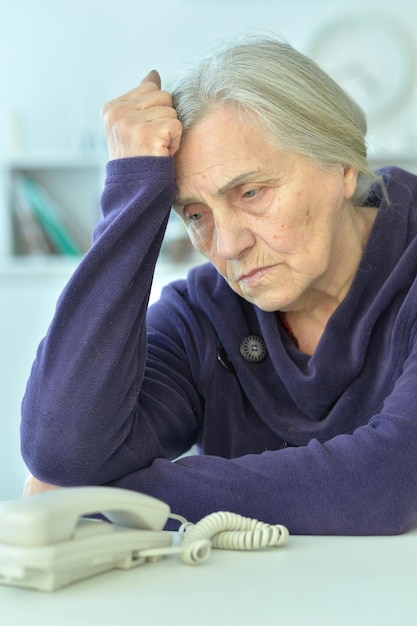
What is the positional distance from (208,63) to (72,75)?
324 cm

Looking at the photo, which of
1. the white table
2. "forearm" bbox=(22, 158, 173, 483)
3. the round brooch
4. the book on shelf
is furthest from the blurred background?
the white table

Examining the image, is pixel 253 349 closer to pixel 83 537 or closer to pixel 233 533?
pixel 233 533

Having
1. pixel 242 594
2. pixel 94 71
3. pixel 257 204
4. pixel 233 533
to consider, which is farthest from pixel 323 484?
pixel 94 71

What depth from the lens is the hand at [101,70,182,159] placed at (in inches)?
55.8

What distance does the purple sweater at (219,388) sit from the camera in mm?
1162

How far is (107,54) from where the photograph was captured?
15.0 ft

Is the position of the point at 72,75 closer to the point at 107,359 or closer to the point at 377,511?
the point at 107,359

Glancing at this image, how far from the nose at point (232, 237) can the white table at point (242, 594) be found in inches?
22.1

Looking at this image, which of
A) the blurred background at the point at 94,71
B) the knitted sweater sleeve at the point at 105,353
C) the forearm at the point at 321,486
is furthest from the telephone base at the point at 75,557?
the blurred background at the point at 94,71

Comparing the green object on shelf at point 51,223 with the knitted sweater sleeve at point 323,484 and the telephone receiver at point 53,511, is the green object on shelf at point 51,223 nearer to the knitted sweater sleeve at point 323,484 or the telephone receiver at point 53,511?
the knitted sweater sleeve at point 323,484

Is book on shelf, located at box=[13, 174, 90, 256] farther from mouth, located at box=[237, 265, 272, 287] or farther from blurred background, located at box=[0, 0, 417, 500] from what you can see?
mouth, located at box=[237, 265, 272, 287]

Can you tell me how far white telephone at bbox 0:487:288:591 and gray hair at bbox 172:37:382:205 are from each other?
69cm

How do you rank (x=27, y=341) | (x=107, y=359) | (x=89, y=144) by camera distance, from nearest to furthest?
(x=107, y=359)
(x=27, y=341)
(x=89, y=144)

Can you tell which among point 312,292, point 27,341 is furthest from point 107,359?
point 27,341
